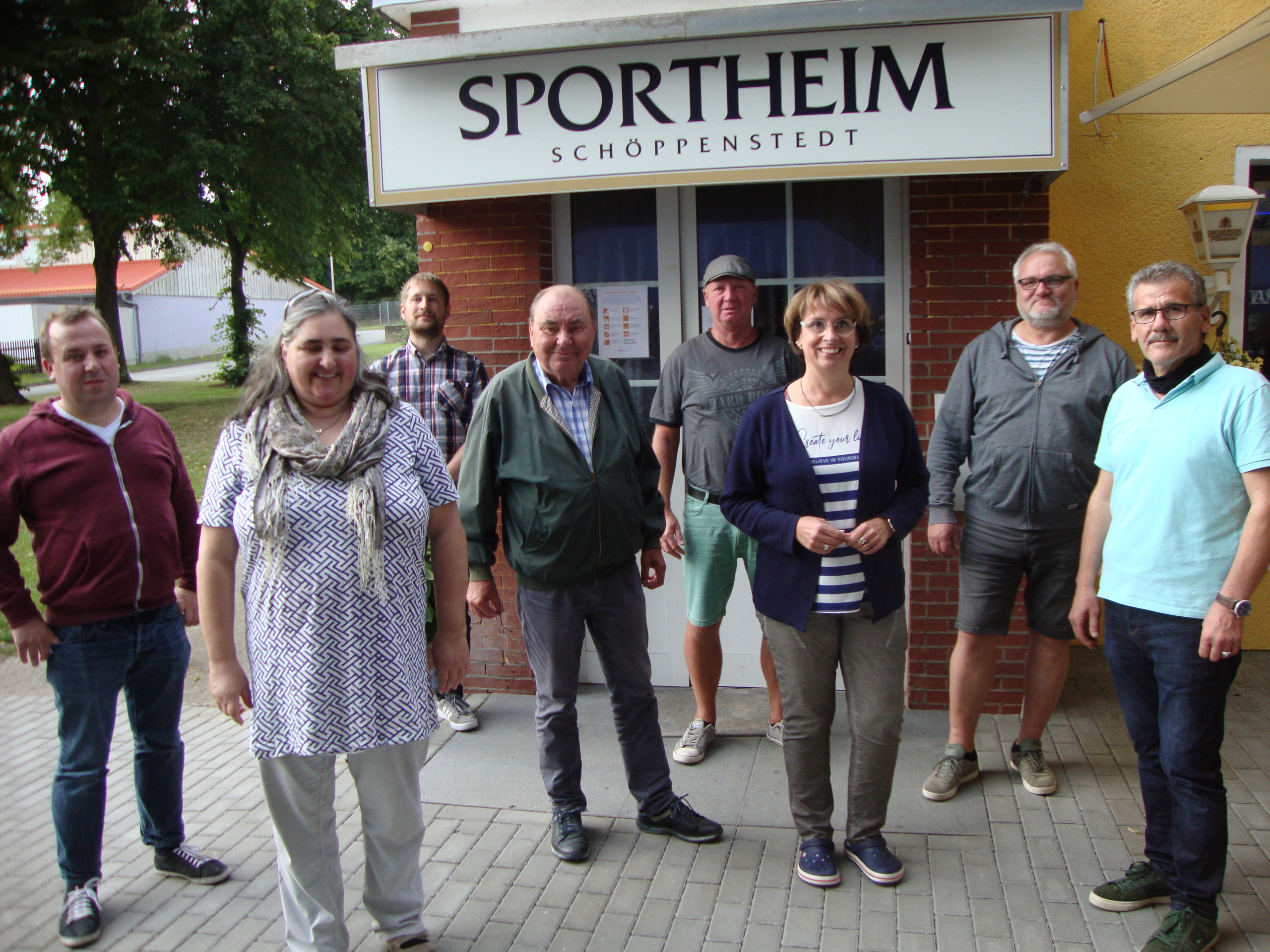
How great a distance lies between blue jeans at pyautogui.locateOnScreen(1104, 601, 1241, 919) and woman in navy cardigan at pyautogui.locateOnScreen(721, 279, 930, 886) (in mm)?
692

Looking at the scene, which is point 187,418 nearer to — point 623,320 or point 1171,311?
point 623,320

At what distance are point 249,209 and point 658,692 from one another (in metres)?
21.1

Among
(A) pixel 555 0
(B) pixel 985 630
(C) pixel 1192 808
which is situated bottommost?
(C) pixel 1192 808

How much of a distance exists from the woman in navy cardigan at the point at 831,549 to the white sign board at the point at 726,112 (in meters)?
1.09

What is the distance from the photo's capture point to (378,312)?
60.7m

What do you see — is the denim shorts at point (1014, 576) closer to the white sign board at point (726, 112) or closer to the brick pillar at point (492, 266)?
the white sign board at point (726, 112)

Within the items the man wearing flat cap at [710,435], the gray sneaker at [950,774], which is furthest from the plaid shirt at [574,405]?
the gray sneaker at [950,774]

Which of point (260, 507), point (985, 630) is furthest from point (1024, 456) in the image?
point (260, 507)

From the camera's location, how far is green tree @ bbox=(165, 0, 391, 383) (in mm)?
20125

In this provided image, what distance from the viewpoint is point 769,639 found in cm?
334

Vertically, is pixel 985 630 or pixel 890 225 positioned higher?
pixel 890 225

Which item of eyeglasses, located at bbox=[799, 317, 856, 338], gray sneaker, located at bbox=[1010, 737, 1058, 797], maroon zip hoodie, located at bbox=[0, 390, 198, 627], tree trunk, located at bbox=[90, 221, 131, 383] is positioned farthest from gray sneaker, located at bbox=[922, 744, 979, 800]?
tree trunk, located at bbox=[90, 221, 131, 383]

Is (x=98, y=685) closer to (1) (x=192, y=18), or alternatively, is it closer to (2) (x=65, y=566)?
(2) (x=65, y=566)

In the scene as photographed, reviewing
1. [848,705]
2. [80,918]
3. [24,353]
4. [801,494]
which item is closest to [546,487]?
[801,494]
